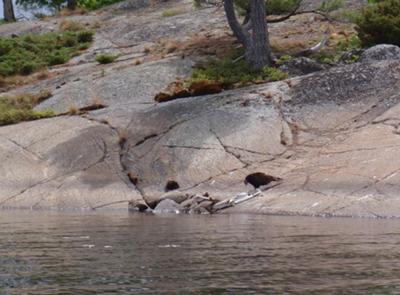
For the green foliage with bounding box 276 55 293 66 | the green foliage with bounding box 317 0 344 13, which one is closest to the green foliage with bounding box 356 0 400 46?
the green foliage with bounding box 317 0 344 13

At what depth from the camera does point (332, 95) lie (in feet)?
95.7

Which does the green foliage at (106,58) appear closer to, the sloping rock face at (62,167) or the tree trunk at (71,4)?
the sloping rock face at (62,167)

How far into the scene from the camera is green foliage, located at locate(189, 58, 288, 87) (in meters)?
32.9

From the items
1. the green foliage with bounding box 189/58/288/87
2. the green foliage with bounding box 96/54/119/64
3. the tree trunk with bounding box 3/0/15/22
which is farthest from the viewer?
the tree trunk with bounding box 3/0/15/22

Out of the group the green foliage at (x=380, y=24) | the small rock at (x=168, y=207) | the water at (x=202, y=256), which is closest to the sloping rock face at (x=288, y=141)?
the small rock at (x=168, y=207)

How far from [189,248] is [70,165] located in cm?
1375

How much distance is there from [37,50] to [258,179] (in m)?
22.6

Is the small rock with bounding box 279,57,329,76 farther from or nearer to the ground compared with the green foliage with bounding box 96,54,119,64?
farther from the ground

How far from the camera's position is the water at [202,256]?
37.2 feet

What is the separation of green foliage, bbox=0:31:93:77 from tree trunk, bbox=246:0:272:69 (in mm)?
11701

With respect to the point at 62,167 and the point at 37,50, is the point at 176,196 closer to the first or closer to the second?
the point at 62,167

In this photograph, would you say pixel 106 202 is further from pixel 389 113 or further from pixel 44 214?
pixel 389 113

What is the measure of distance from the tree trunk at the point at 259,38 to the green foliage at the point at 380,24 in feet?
12.0

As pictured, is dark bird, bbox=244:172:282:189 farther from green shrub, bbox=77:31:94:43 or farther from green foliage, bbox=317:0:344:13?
A: green shrub, bbox=77:31:94:43
